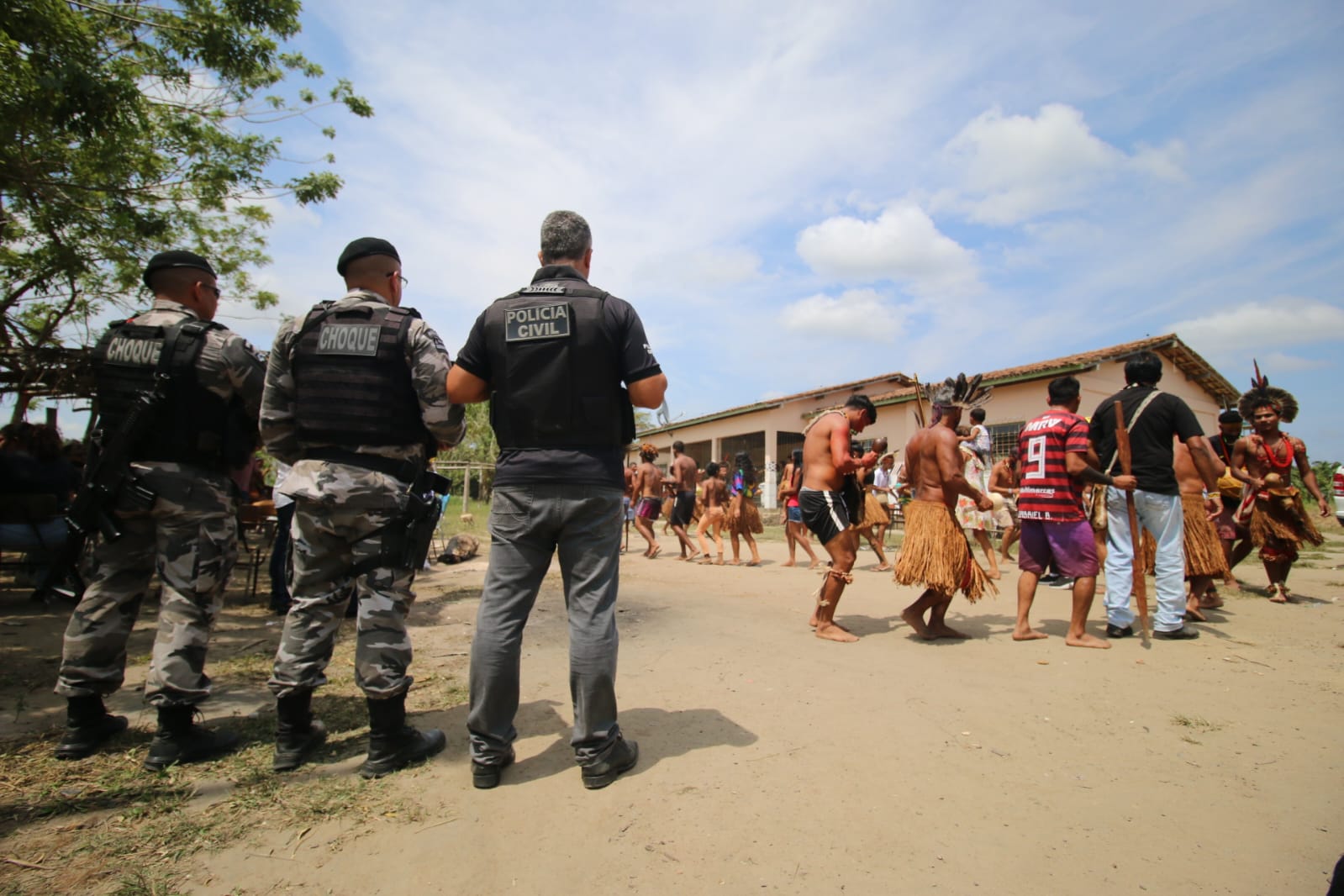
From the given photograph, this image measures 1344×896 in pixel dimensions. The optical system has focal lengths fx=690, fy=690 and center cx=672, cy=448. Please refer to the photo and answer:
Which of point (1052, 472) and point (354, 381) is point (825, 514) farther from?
point (354, 381)

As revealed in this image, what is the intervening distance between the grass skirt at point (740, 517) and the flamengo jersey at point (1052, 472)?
5.21m

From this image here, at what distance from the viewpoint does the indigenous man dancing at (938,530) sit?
15.7 feet

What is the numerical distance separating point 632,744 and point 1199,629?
493cm

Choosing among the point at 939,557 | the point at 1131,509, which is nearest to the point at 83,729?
the point at 939,557

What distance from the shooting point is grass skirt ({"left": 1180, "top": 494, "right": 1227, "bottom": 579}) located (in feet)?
18.4

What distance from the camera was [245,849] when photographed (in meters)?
2.11

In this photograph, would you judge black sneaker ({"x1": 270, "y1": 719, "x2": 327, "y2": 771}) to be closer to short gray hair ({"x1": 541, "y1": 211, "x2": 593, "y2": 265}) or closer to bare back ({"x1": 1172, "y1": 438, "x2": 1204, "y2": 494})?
short gray hair ({"x1": 541, "y1": 211, "x2": 593, "y2": 265})

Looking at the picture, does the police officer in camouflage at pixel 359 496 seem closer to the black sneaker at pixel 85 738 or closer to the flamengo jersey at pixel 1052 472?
the black sneaker at pixel 85 738

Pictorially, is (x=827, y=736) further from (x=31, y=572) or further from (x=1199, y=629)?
(x=31, y=572)

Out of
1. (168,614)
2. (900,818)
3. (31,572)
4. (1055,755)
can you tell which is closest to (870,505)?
(1055,755)

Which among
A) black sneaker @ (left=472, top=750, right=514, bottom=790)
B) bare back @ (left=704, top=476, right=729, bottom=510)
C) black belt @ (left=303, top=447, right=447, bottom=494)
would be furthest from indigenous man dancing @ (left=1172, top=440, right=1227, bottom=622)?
bare back @ (left=704, top=476, right=729, bottom=510)

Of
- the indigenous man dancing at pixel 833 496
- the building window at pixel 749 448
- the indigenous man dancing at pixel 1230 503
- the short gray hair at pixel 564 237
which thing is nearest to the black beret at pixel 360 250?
the short gray hair at pixel 564 237

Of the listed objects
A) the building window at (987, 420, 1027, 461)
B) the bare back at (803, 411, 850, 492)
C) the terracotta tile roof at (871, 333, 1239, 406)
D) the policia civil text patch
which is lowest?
the bare back at (803, 411, 850, 492)

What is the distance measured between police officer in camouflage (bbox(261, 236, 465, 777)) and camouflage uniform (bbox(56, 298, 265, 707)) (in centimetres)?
35
